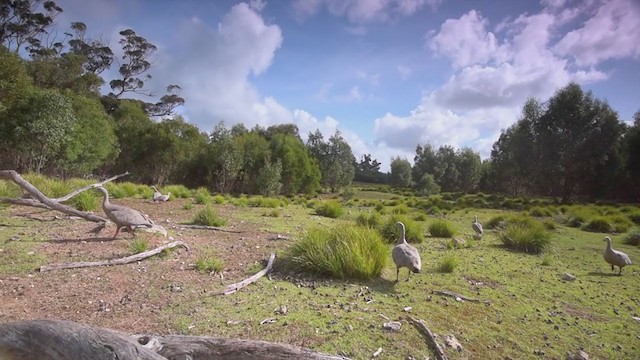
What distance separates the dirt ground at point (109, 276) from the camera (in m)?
4.29

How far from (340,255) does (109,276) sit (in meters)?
3.45

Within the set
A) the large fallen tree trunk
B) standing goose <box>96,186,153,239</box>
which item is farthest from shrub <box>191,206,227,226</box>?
the large fallen tree trunk

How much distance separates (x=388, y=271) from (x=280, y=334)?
3083 millimetres

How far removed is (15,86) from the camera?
1574 centimetres

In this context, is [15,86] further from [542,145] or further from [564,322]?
[542,145]

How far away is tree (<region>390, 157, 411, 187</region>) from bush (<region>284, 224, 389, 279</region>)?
59.6m

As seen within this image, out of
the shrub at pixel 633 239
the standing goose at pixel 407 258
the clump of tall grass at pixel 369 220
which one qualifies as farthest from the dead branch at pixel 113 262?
the shrub at pixel 633 239

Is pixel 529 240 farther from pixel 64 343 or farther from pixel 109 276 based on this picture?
pixel 64 343

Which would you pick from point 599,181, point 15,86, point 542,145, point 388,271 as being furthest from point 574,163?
point 15,86

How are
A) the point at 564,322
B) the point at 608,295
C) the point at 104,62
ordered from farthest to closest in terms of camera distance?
the point at 104,62 → the point at 608,295 → the point at 564,322

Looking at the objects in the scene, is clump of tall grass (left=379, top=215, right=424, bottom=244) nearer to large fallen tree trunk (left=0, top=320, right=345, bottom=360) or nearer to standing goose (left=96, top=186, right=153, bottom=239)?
standing goose (left=96, top=186, right=153, bottom=239)

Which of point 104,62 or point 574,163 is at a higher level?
point 104,62

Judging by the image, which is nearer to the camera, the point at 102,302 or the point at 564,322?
the point at 102,302

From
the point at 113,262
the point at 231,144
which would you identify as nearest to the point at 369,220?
the point at 113,262
